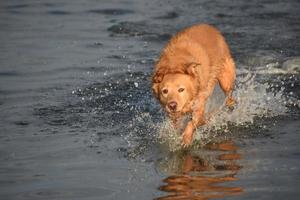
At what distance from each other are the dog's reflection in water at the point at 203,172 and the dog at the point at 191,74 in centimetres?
42

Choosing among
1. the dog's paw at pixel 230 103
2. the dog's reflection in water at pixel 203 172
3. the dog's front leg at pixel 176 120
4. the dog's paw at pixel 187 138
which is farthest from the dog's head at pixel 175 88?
the dog's paw at pixel 230 103

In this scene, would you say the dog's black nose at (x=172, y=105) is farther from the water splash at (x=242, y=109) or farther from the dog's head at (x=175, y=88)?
the water splash at (x=242, y=109)

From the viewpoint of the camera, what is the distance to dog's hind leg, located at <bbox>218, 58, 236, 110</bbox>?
35.9ft

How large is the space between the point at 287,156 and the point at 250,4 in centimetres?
1119

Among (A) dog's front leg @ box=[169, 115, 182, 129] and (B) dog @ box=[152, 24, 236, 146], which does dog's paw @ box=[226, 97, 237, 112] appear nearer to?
(B) dog @ box=[152, 24, 236, 146]

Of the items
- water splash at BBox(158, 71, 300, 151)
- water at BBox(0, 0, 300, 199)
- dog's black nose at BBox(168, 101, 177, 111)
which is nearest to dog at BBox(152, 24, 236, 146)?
dog's black nose at BBox(168, 101, 177, 111)

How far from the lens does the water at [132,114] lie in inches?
315

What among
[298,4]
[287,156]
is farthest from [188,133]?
[298,4]

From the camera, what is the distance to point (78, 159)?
894 cm

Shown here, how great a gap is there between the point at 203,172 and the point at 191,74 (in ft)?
5.03

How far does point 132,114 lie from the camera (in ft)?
36.2

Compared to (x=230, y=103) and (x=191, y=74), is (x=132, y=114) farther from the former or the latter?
(x=191, y=74)

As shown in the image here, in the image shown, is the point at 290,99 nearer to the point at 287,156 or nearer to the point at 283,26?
the point at 287,156

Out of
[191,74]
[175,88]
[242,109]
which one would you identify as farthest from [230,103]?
[175,88]
